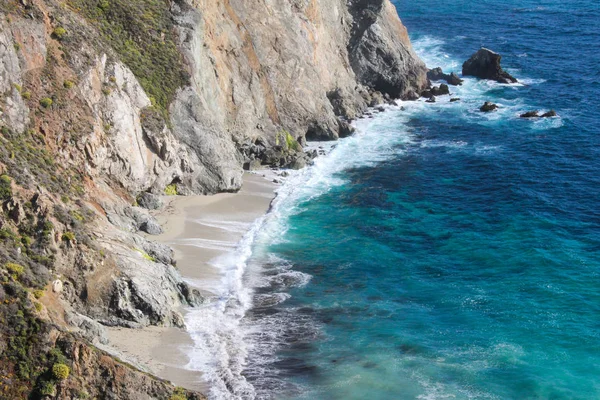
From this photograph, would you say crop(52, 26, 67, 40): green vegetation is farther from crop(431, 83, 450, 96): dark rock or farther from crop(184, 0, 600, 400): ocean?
crop(431, 83, 450, 96): dark rock

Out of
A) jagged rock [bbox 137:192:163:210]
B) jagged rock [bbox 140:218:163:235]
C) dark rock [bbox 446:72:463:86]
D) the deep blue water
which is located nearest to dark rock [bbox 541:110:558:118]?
the deep blue water

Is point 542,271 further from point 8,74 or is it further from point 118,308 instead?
point 8,74

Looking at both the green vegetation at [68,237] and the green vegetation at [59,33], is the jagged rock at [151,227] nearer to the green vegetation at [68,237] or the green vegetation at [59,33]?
the green vegetation at [68,237]

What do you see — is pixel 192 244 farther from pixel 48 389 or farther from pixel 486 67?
pixel 486 67

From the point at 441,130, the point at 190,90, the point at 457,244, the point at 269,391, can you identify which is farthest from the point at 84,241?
the point at 441,130

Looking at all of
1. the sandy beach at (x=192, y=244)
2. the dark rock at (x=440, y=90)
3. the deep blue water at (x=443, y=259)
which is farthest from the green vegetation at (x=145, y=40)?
the dark rock at (x=440, y=90)

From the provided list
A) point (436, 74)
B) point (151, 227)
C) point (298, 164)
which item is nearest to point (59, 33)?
point (151, 227)
